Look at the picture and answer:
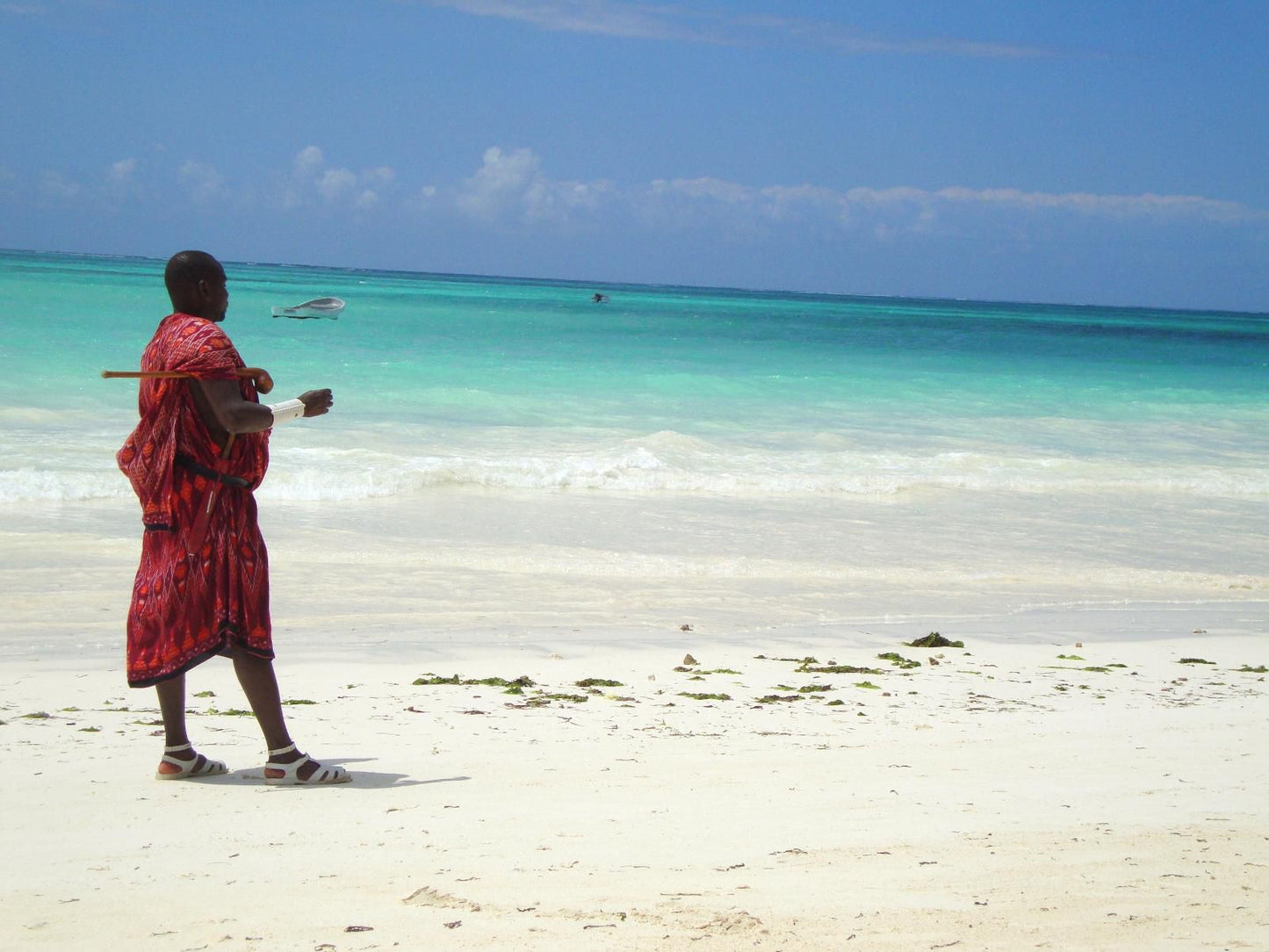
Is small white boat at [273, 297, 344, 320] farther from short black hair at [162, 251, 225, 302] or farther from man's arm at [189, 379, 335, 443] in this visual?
man's arm at [189, 379, 335, 443]

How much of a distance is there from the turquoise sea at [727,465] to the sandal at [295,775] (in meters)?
3.83

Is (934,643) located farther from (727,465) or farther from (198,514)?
(727,465)

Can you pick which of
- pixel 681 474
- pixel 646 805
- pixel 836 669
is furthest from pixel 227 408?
pixel 681 474

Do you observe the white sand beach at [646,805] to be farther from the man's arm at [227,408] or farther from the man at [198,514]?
the man's arm at [227,408]

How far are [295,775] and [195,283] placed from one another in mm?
1503

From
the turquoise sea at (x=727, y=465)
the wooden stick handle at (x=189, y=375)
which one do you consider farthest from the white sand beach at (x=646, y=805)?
the turquoise sea at (x=727, y=465)

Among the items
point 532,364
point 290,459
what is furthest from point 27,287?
point 290,459

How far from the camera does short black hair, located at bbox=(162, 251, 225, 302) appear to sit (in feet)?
11.6

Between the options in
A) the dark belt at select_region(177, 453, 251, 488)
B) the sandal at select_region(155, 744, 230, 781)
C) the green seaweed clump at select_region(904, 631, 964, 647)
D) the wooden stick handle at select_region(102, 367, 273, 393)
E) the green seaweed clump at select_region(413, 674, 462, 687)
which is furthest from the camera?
the green seaweed clump at select_region(904, 631, 964, 647)

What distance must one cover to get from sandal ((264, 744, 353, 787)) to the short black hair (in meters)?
1.42

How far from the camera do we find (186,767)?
144 inches

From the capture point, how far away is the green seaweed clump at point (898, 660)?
5754 mm

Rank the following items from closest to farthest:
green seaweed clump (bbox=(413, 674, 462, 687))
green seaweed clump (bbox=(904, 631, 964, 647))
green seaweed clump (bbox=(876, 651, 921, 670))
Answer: green seaweed clump (bbox=(413, 674, 462, 687)), green seaweed clump (bbox=(876, 651, 921, 670)), green seaweed clump (bbox=(904, 631, 964, 647))

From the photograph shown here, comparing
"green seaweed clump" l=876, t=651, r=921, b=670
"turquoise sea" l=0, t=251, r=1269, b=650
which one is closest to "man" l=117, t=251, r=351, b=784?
"green seaweed clump" l=876, t=651, r=921, b=670
